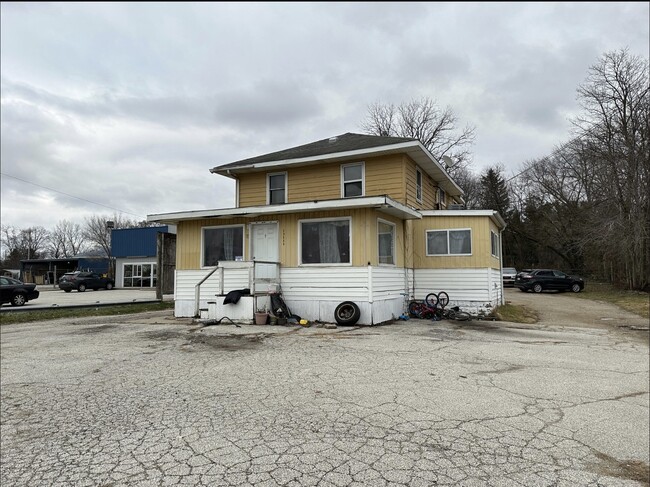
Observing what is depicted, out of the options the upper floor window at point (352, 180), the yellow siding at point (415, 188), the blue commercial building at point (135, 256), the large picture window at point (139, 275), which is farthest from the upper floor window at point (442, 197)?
the large picture window at point (139, 275)

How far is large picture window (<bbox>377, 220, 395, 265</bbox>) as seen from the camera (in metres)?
12.4

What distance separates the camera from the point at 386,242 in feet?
42.4

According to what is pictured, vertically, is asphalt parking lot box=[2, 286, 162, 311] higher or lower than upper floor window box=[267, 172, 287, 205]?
lower

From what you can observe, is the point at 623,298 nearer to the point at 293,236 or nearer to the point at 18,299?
the point at 293,236

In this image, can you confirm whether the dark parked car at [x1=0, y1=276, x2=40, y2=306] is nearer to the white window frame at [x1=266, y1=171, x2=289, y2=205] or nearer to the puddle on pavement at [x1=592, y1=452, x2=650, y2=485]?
the white window frame at [x1=266, y1=171, x2=289, y2=205]

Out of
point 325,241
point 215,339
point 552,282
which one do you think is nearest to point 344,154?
point 325,241

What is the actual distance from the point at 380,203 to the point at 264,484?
8730 millimetres

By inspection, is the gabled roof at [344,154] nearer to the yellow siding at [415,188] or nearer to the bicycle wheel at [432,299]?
the yellow siding at [415,188]

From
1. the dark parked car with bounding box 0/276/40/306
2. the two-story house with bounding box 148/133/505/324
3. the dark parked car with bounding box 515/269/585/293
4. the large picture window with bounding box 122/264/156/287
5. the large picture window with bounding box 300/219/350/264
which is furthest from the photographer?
the large picture window with bounding box 122/264/156/287

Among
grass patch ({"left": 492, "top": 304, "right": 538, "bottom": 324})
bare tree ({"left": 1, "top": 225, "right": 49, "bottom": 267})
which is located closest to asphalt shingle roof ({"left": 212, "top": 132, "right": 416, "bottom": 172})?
grass patch ({"left": 492, "top": 304, "right": 538, "bottom": 324})

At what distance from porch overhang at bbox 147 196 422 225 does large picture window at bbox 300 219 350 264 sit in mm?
507

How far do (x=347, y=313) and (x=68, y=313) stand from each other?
10.6m

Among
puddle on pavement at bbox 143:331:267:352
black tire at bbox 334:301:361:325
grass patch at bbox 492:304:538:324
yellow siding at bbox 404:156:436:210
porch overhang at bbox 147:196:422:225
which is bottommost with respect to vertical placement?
grass patch at bbox 492:304:538:324

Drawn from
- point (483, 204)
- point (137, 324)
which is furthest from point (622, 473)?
point (483, 204)
